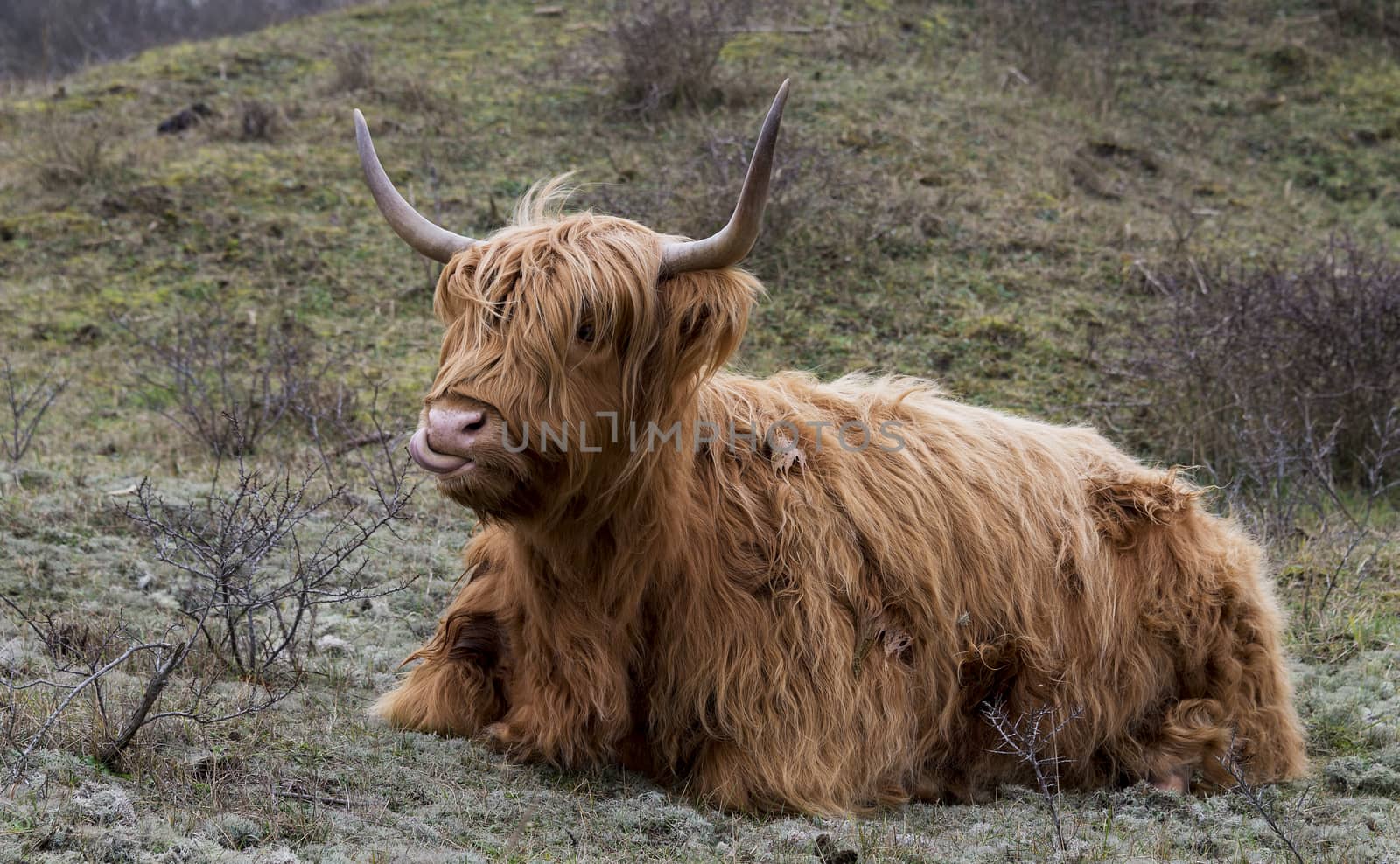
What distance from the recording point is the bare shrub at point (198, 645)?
271 centimetres

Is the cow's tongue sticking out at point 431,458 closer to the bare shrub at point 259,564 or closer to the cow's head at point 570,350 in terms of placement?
the cow's head at point 570,350

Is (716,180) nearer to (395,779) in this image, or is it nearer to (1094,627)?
(1094,627)

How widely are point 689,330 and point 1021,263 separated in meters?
6.23

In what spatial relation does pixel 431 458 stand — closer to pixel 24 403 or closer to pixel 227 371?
pixel 24 403

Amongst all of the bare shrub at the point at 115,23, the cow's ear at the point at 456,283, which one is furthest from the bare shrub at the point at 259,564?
the bare shrub at the point at 115,23

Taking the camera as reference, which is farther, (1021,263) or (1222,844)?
(1021,263)

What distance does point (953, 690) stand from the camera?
11.4ft

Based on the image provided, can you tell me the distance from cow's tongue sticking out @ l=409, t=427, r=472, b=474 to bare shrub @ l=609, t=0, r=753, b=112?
7.94 m

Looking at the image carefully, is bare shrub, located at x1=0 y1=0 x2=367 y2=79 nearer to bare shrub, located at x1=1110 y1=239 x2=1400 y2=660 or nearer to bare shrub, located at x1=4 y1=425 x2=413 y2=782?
bare shrub, located at x1=1110 y1=239 x2=1400 y2=660

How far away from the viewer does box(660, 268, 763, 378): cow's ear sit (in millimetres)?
3045

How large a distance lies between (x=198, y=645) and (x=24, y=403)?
10.9ft

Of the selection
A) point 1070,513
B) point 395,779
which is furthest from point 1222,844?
point 395,779

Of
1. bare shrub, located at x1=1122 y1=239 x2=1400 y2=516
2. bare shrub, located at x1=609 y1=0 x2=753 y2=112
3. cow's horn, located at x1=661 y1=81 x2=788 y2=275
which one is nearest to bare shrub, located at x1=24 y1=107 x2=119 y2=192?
bare shrub, located at x1=609 y1=0 x2=753 y2=112

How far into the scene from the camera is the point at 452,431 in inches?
109
